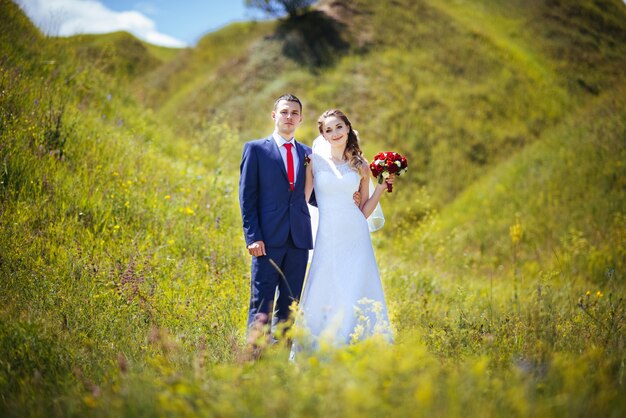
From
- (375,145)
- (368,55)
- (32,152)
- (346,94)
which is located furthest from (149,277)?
(368,55)

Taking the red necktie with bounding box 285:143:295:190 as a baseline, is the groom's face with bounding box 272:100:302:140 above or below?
above

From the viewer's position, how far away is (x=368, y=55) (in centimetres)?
1914

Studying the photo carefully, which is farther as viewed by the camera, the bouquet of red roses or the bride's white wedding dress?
the bouquet of red roses

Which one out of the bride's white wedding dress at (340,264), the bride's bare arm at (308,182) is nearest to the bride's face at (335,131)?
the bride's white wedding dress at (340,264)

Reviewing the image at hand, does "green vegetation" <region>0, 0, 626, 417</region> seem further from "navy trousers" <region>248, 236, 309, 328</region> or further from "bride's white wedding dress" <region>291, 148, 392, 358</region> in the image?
"bride's white wedding dress" <region>291, 148, 392, 358</region>

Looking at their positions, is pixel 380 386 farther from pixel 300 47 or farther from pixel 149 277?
pixel 300 47

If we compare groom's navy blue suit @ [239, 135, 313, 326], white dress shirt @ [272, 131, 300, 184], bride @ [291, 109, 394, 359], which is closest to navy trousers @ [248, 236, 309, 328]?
groom's navy blue suit @ [239, 135, 313, 326]

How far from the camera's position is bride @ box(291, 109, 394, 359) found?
3859mm

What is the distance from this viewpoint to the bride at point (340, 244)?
3859mm

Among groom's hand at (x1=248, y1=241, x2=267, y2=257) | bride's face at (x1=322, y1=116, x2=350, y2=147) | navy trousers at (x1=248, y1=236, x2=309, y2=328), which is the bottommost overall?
navy trousers at (x1=248, y1=236, x2=309, y2=328)

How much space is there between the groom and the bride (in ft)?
0.65

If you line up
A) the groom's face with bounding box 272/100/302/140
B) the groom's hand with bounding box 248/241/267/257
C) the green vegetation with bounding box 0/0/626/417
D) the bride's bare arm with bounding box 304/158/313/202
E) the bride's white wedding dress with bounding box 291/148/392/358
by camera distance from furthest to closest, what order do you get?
the bride's bare arm with bounding box 304/158/313/202 → the groom's face with bounding box 272/100/302/140 → the bride's white wedding dress with bounding box 291/148/392/358 → the groom's hand with bounding box 248/241/267/257 → the green vegetation with bounding box 0/0/626/417

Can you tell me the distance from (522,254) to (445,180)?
458 centimetres

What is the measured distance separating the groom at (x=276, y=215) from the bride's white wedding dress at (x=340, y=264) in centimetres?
19
